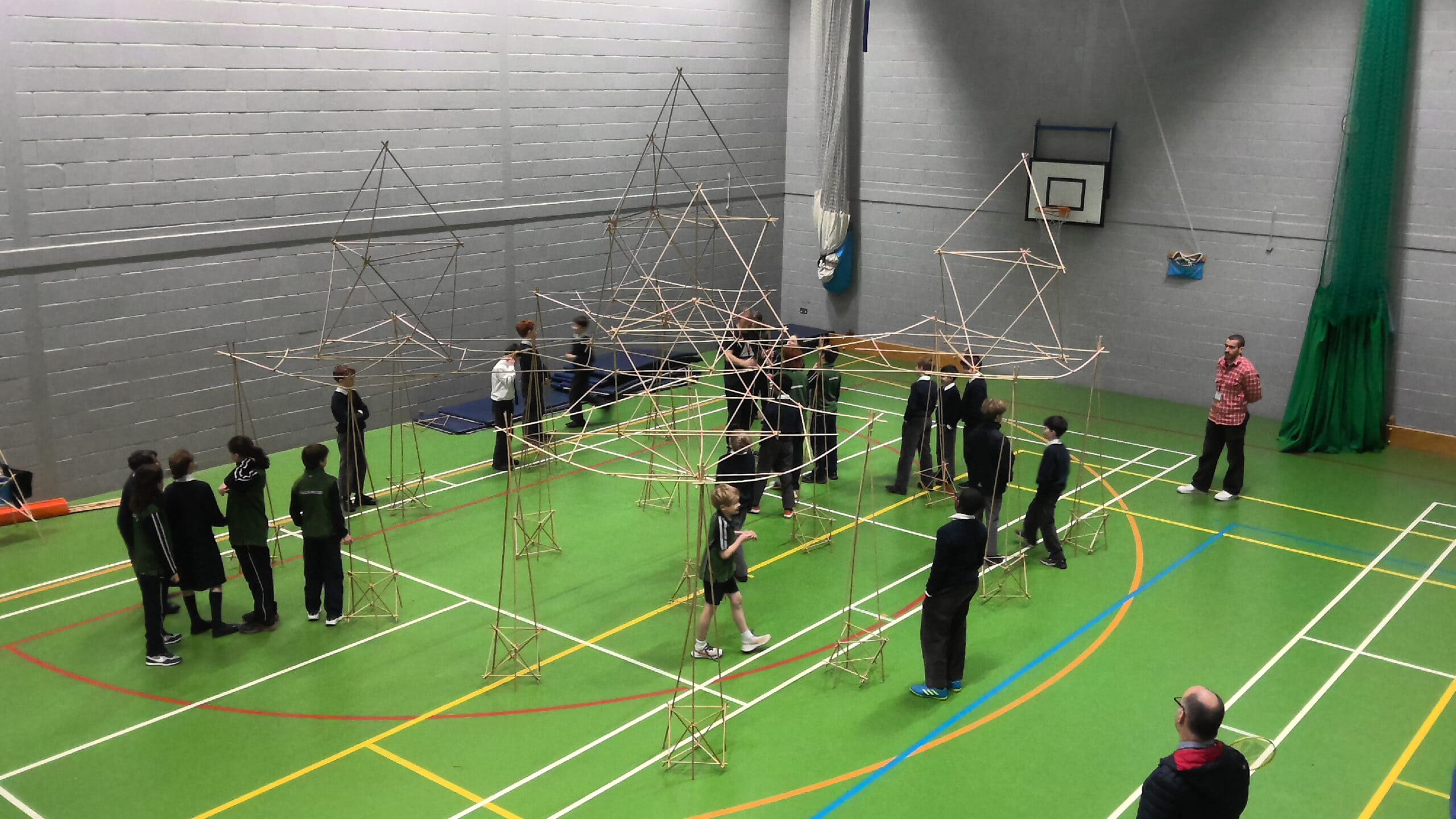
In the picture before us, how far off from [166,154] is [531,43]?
230 inches

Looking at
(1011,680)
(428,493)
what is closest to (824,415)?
(428,493)

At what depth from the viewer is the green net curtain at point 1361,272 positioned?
51.7 ft

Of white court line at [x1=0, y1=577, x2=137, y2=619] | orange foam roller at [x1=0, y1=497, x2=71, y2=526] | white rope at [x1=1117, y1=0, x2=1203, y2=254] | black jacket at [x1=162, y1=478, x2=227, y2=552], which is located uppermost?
white rope at [x1=1117, y1=0, x2=1203, y2=254]

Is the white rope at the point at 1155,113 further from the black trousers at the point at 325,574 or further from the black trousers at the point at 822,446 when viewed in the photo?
the black trousers at the point at 325,574

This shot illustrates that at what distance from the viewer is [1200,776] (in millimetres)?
5574

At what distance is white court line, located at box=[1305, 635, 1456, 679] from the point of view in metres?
10.1

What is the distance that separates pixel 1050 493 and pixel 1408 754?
13.3 feet

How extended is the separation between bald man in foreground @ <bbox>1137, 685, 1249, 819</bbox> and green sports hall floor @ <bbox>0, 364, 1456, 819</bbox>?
2.55 meters

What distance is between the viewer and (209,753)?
8.73 m

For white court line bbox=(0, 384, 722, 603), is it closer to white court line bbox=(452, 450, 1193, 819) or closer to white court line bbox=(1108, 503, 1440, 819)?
white court line bbox=(452, 450, 1193, 819)

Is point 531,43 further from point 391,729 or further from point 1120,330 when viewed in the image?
point 391,729

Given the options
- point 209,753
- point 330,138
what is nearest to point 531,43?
point 330,138

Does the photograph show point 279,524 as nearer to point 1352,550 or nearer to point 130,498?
point 130,498

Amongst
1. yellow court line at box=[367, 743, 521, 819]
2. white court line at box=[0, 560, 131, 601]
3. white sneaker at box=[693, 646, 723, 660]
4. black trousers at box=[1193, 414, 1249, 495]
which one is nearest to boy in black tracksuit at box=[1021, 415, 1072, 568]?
black trousers at box=[1193, 414, 1249, 495]
